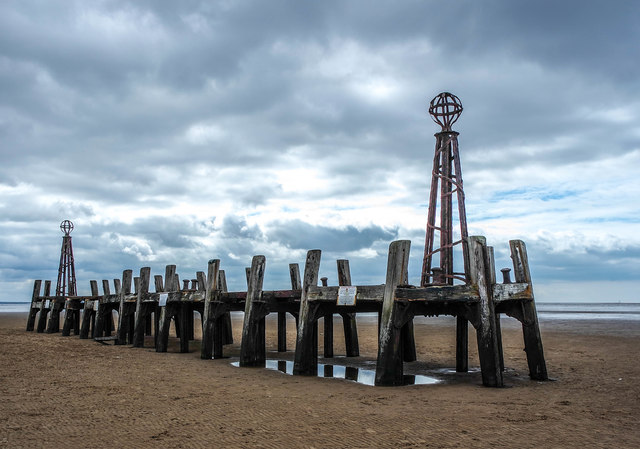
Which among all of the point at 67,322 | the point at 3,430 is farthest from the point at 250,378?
the point at 67,322

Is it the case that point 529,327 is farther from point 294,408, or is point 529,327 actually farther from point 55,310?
point 55,310

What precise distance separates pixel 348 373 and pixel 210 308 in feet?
15.4

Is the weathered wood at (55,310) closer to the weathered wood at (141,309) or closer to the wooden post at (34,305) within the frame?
the wooden post at (34,305)

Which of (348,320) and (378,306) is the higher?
(378,306)

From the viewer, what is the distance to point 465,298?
393 inches

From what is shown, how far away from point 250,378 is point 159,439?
527 centimetres

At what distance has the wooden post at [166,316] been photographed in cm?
1750

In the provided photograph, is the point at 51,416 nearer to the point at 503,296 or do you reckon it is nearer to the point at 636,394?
the point at 503,296

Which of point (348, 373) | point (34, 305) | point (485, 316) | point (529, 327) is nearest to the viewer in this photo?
point (485, 316)

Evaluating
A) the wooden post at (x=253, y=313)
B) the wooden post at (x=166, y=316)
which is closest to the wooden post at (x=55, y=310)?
the wooden post at (x=166, y=316)

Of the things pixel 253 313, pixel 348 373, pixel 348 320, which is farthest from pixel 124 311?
pixel 348 373

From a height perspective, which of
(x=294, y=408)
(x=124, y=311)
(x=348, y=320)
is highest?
(x=124, y=311)

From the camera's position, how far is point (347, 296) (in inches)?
450

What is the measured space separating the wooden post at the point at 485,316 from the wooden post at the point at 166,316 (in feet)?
35.2
